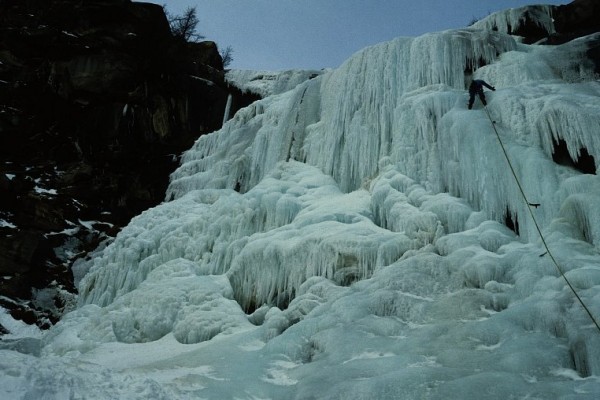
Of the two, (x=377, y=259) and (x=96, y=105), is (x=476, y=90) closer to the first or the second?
(x=377, y=259)

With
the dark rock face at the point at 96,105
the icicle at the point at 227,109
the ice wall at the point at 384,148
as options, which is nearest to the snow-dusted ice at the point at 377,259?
the ice wall at the point at 384,148

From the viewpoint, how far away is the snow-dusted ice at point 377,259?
14.2 ft

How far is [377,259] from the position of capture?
6754 mm

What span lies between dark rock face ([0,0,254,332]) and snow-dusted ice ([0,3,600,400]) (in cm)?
428

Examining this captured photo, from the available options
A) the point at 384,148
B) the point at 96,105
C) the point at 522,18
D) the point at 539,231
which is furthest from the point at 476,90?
the point at 96,105

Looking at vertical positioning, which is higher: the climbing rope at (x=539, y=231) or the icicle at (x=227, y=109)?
the icicle at (x=227, y=109)

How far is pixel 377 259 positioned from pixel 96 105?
12913mm

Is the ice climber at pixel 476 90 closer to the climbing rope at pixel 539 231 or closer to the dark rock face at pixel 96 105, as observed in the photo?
the climbing rope at pixel 539 231

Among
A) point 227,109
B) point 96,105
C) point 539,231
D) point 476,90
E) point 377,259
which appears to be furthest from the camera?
point 227,109

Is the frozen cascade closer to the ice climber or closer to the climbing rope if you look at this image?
the ice climber

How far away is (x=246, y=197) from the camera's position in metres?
9.56

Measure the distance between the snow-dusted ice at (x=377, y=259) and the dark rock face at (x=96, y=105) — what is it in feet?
14.0

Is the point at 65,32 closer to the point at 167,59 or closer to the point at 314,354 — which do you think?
the point at 167,59

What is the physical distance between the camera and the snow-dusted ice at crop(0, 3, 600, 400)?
4313 millimetres
